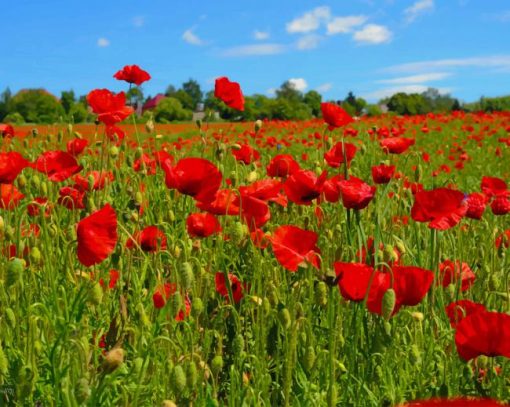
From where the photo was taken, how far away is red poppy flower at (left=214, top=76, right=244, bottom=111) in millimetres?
3209

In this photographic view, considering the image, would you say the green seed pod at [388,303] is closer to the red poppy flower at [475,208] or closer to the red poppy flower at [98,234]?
the red poppy flower at [98,234]

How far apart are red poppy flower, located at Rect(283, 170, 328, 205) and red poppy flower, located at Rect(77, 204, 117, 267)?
683mm

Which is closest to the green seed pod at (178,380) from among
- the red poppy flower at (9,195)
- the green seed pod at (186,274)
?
the green seed pod at (186,274)

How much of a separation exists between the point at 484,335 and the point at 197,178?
1.02 metres

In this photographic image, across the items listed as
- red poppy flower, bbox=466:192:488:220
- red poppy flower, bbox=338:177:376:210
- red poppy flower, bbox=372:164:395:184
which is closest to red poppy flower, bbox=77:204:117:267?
red poppy flower, bbox=338:177:376:210

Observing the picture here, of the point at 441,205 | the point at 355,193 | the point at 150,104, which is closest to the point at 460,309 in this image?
the point at 441,205

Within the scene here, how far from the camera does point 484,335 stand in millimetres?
1431

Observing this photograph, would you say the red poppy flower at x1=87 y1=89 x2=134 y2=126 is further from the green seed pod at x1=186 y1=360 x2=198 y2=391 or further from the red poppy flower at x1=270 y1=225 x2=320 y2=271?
the green seed pod at x1=186 y1=360 x2=198 y2=391

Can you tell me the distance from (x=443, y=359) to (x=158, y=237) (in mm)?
985

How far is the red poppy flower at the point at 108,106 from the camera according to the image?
2.88 meters

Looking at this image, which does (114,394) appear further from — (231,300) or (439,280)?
(439,280)

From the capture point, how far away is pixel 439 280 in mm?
2277

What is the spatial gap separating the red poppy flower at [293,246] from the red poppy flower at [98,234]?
0.44 meters

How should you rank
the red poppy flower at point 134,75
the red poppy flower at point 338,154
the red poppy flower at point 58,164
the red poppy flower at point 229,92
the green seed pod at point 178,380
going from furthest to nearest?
the red poppy flower at point 134,75, the red poppy flower at point 229,92, the red poppy flower at point 338,154, the red poppy flower at point 58,164, the green seed pod at point 178,380
